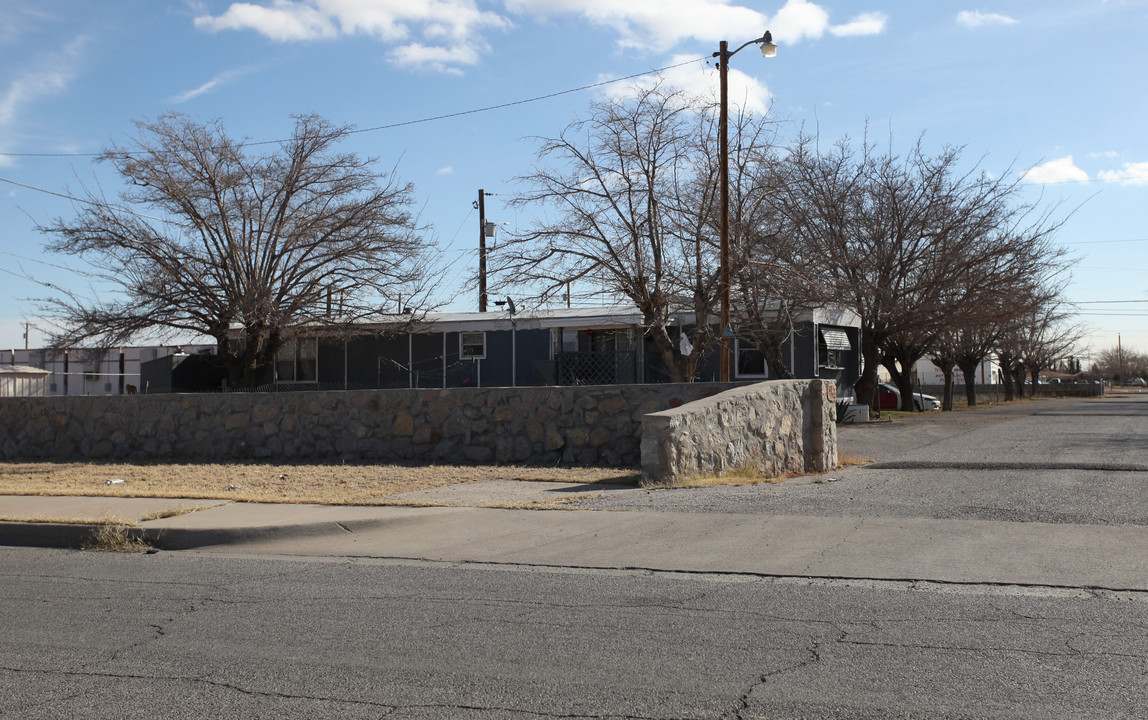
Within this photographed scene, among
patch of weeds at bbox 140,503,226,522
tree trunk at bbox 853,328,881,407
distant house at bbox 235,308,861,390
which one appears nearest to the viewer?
patch of weeds at bbox 140,503,226,522

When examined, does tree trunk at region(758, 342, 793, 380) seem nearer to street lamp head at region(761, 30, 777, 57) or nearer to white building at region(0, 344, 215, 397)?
street lamp head at region(761, 30, 777, 57)

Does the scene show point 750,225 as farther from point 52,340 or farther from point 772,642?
point 52,340

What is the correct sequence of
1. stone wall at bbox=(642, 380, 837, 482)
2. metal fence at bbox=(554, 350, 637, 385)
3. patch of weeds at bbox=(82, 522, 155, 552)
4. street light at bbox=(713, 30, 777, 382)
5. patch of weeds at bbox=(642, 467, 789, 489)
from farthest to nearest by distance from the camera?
1. metal fence at bbox=(554, 350, 637, 385)
2. street light at bbox=(713, 30, 777, 382)
3. stone wall at bbox=(642, 380, 837, 482)
4. patch of weeds at bbox=(642, 467, 789, 489)
5. patch of weeds at bbox=(82, 522, 155, 552)

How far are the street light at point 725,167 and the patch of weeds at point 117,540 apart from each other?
1089 centimetres

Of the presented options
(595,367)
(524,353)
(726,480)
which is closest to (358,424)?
(726,480)

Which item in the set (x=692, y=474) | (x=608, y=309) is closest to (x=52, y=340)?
(x=608, y=309)

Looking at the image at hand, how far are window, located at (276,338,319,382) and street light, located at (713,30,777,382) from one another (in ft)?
48.6

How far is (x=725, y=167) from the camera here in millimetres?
18344

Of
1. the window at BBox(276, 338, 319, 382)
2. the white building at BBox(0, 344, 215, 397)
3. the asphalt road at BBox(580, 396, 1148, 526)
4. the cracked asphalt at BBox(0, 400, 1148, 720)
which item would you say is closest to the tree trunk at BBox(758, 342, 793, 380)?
the asphalt road at BBox(580, 396, 1148, 526)

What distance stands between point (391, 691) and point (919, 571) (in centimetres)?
416

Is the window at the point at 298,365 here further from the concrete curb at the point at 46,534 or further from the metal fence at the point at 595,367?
the concrete curb at the point at 46,534

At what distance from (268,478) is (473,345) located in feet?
46.2

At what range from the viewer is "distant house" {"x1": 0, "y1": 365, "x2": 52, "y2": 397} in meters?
33.8

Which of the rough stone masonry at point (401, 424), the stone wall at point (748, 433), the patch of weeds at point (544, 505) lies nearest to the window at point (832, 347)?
the stone wall at point (748, 433)
